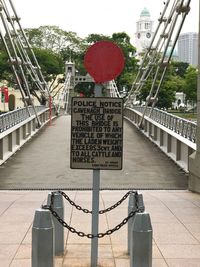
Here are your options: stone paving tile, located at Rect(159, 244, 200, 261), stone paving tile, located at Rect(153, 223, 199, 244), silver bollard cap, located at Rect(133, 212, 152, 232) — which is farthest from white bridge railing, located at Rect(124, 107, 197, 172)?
silver bollard cap, located at Rect(133, 212, 152, 232)

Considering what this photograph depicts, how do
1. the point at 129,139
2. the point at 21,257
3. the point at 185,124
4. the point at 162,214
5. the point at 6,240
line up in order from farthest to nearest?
the point at 129,139 < the point at 185,124 < the point at 162,214 < the point at 6,240 < the point at 21,257

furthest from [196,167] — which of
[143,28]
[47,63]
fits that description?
[143,28]

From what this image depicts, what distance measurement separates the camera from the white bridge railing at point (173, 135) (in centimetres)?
1451

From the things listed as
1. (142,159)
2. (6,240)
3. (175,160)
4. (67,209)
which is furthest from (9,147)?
(6,240)

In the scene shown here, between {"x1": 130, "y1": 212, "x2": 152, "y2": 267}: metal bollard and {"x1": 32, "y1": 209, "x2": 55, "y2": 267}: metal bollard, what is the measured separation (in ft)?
2.71

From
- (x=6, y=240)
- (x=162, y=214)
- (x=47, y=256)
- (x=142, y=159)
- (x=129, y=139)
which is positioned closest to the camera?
(x=47, y=256)

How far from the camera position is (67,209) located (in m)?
8.74

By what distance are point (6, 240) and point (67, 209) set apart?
2.24 m

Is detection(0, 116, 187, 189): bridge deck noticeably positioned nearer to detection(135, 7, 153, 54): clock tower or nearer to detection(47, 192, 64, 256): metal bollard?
detection(47, 192, 64, 256): metal bollard

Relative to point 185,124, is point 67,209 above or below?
below

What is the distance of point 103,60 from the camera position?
5.50 metres

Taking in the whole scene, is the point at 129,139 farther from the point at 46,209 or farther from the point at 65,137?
the point at 46,209

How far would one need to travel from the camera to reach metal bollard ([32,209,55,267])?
485 cm

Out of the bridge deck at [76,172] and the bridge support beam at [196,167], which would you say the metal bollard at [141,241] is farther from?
the bridge deck at [76,172]
